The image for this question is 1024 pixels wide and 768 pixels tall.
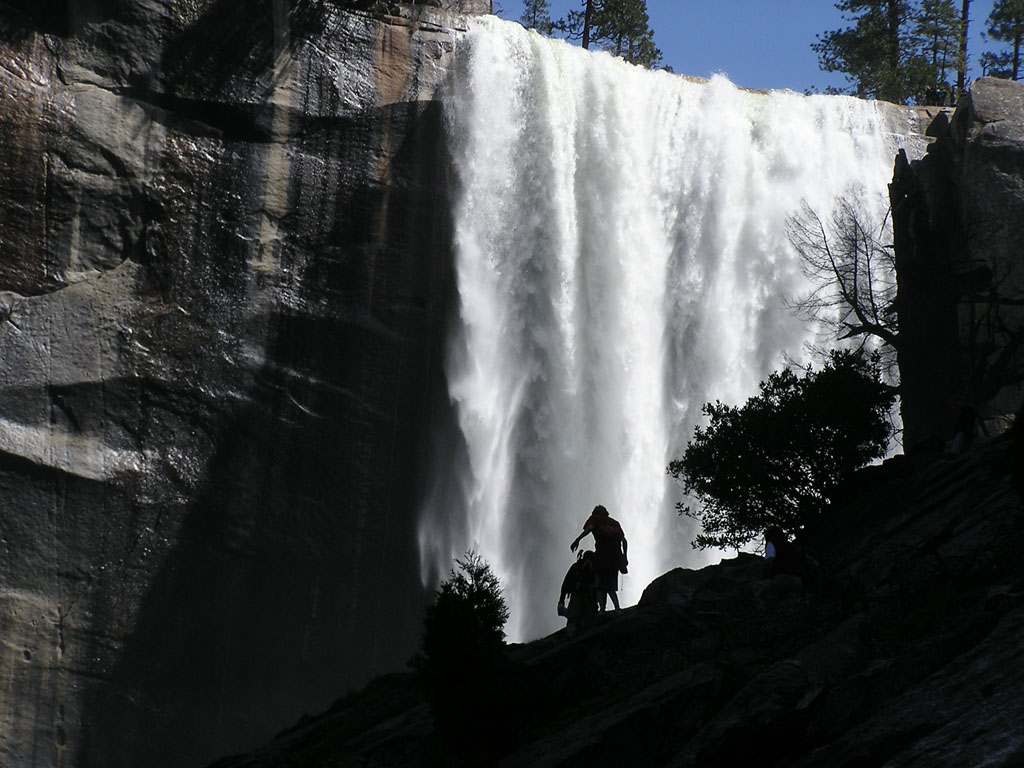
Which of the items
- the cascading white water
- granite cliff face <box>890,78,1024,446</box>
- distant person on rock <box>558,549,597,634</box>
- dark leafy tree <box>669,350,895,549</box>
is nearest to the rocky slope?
dark leafy tree <box>669,350,895,549</box>

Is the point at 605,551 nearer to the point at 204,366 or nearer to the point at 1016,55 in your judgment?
the point at 204,366

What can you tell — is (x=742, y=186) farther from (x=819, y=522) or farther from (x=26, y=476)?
(x=26, y=476)

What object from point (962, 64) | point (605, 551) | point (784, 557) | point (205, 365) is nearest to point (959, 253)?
point (605, 551)

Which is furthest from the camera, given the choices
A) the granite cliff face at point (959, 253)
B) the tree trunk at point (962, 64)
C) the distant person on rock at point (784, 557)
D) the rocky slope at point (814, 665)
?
the tree trunk at point (962, 64)

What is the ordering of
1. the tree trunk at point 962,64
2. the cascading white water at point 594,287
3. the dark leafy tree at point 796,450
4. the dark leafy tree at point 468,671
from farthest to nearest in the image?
the tree trunk at point 962,64
the cascading white water at point 594,287
the dark leafy tree at point 796,450
the dark leafy tree at point 468,671

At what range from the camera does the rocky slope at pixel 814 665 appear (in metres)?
8.33

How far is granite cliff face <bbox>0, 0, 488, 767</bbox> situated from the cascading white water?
1532 millimetres

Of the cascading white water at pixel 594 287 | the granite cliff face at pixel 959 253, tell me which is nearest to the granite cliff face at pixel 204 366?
the cascading white water at pixel 594 287

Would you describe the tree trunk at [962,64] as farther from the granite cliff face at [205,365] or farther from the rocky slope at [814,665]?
the rocky slope at [814,665]

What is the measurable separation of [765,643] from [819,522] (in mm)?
5807

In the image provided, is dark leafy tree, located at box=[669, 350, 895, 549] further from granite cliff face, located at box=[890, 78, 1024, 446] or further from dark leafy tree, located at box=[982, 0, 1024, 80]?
dark leafy tree, located at box=[982, 0, 1024, 80]

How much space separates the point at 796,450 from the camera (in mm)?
18047

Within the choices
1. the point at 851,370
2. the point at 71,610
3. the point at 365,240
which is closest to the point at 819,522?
the point at 851,370

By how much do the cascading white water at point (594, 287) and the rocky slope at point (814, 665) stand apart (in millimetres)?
10816
